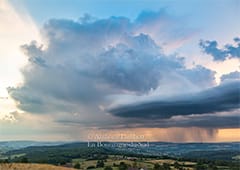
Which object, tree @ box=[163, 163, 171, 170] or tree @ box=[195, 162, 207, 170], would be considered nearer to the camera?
tree @ box=[163, 163, 171, 170]

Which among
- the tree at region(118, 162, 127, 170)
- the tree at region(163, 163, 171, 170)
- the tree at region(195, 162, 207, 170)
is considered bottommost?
the tree at region(195, 162, 207, 170)

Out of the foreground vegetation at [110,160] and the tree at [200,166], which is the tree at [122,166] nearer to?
the foreground vegetation at [110,160]

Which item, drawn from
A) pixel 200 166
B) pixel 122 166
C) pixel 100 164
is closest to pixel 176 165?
pixel 200 166

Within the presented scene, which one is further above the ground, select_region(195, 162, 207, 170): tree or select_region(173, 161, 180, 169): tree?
select_region(173, 161, 180, 169): tree

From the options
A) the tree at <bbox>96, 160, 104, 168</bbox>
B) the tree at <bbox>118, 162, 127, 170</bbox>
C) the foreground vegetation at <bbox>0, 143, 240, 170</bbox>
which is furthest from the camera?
the tree at <bbox>96, 160, 104, 168</bbox>

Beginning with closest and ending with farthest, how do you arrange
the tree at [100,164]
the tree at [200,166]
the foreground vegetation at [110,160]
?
1. the foreground vegetation at [110,160]
2. the tree at [100,164]
3. the tree at [200,166]

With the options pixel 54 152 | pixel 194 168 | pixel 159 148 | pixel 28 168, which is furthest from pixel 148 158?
pixel 28 168

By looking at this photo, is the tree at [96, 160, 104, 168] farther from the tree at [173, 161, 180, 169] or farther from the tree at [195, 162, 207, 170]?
the tree at [195, 162, 207, 170]

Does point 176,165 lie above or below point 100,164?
below

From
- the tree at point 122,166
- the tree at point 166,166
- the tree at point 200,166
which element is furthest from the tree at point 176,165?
the tree at point 122,166

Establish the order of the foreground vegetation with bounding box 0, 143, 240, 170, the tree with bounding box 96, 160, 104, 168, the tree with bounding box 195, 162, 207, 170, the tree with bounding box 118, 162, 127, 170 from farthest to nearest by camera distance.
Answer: the tree with bounding box 195, 162, 207, 170 → the tree with bounding box 96, 160, 104, 168 → the foreground vegetation with bounding box 0, 143, 240, 170 → the tree with bounding box 118, 162, 127, 170

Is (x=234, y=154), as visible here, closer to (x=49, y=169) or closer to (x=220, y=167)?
(x=220, y=167)

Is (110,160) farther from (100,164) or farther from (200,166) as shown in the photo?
(200,166)

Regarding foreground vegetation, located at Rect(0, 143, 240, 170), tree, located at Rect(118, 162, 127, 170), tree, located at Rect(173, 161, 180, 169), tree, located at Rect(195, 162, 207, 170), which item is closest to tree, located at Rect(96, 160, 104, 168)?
foreground vegetation, located at Rect(0, 143, 240, 170)
